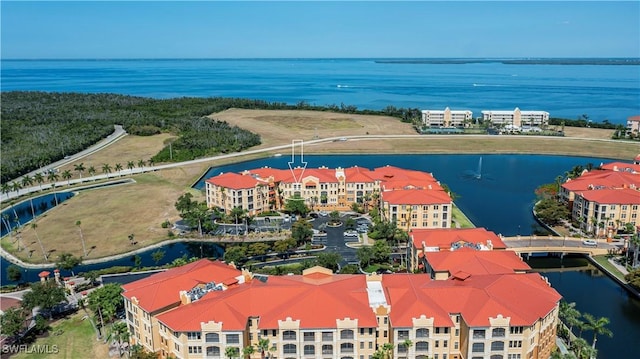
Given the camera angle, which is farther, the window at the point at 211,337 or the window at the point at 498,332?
the window at the point at 211,337

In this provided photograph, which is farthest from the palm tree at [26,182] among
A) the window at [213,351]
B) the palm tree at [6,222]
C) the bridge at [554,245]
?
the bridge at [554,245]

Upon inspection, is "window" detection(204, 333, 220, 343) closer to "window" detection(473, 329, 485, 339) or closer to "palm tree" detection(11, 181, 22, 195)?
"window" detection(473, 329, 485, 339)

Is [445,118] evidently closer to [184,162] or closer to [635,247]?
[184,162]

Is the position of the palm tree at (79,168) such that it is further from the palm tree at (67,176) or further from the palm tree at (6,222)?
the palm tree at (6,222)

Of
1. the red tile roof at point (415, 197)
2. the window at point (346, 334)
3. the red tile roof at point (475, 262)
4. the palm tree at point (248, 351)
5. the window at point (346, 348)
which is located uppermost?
the red tile roof at point (415, 197)

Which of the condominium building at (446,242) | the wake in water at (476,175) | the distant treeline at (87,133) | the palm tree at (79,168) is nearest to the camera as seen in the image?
the condominium building at (446,242)

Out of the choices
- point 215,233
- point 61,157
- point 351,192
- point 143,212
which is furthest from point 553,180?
point 61,157
